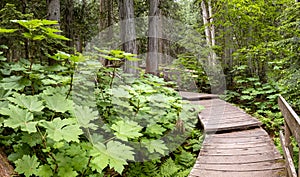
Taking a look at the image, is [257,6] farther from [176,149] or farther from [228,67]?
[176,149]

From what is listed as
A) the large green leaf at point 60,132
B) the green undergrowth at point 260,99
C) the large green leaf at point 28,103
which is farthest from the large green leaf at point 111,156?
the green undergrowth at point 260,99

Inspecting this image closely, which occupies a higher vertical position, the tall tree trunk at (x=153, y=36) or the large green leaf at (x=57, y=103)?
the tall tree trunk at (x=153, y=36)

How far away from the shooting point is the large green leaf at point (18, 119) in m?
1.88

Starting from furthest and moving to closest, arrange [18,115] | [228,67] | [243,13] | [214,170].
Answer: [228,67], [243,13], [214,170], [18,115]

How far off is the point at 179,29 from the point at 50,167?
1384 centimetres

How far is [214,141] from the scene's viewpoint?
14.6ft

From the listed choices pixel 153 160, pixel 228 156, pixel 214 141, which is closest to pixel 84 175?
pixel 153 160

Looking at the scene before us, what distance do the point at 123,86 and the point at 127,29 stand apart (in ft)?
14.2

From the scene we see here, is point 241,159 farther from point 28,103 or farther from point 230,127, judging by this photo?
point 28,103

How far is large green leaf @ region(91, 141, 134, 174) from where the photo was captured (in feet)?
6.44

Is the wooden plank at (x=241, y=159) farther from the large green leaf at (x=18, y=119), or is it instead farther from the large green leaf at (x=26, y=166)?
the large green leaf at (x=18, y=119)

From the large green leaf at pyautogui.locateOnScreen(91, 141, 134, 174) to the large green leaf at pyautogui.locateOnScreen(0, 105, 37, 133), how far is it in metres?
0.54

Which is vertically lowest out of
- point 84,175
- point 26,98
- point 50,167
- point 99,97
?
point 84,175

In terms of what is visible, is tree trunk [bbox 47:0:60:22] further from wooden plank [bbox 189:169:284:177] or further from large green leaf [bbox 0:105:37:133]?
wooden plank [bbox 189:169:284:177]
